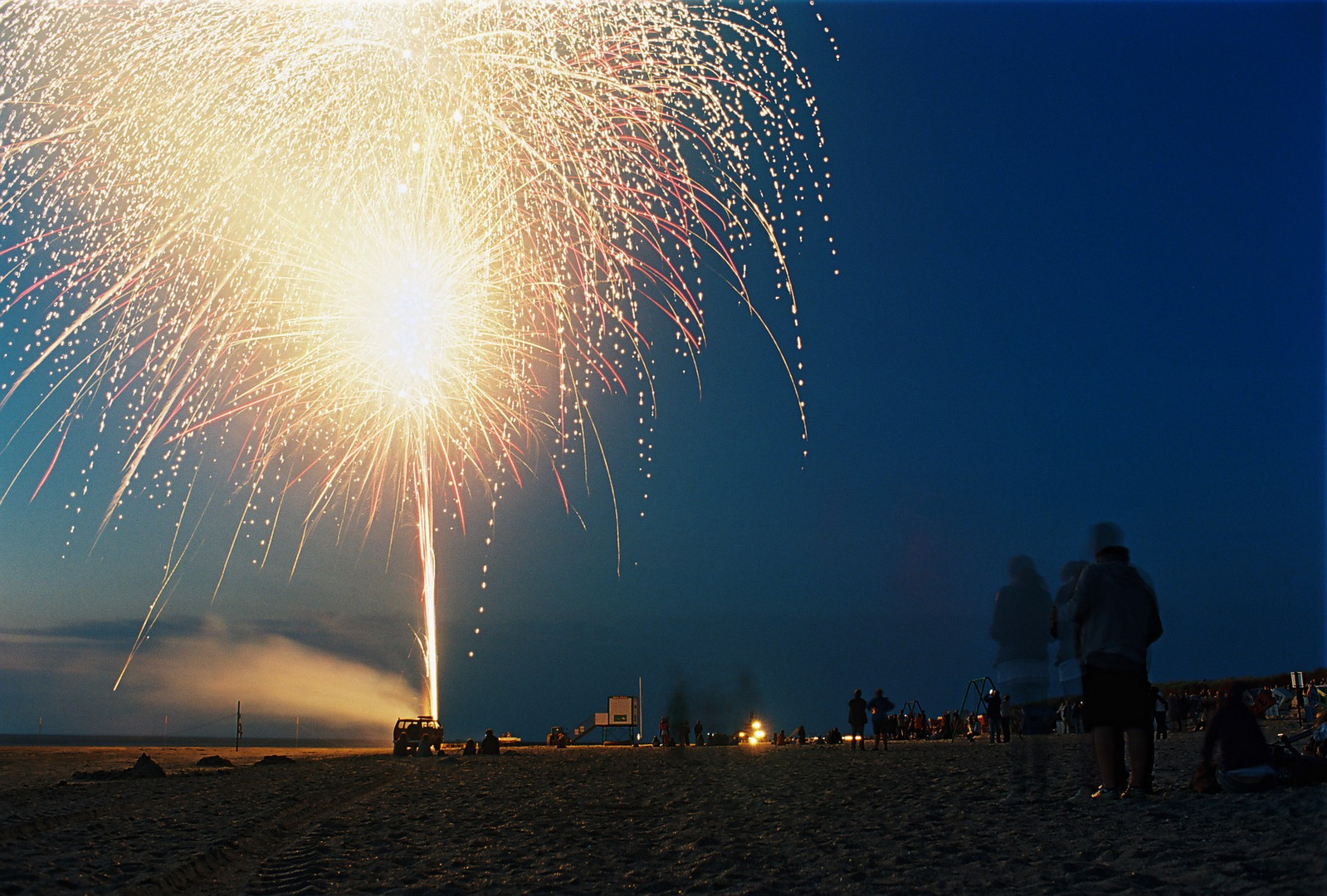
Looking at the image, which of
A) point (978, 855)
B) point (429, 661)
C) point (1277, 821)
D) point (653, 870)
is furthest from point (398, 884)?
point (429, 661)

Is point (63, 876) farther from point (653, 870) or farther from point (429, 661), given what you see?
point (429, 661)

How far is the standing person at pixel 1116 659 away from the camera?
723cm

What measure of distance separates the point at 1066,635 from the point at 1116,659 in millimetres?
1696

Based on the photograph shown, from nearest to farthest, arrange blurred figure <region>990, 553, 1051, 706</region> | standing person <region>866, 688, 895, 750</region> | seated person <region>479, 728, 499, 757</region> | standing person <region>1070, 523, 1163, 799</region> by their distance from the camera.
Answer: standing person <region>1070, 523, 1163, 799</region> → blurred figure <region>990, 553, 1051, 706</region> → standing person <region>866, 688, 895, 750</region> → seated person <region>479, 728, 499, 757</region>

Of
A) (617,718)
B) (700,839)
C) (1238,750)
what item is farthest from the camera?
(617,718)

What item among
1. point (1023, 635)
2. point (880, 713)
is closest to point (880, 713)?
point (880, 713)

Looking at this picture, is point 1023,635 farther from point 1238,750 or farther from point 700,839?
point 700,839

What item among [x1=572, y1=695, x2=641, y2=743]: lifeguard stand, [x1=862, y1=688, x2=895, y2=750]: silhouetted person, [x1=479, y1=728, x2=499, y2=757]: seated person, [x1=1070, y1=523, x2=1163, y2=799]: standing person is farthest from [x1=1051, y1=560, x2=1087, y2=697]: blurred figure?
[x1=572, y1=695, x2=641, y2=743]: lifeguard stand

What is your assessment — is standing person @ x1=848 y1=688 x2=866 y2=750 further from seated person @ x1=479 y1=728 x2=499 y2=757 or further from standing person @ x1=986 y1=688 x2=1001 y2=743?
seated person @ x1=479 y1=728 x2=499 y2=757

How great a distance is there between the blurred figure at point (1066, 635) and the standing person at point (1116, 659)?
18 centimetres

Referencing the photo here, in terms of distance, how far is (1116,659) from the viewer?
23.9 ft

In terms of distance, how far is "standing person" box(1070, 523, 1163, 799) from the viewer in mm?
7234

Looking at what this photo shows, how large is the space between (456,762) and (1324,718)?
17.2 metres

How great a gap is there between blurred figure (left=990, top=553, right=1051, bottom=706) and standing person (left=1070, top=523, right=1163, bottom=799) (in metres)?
1.93
